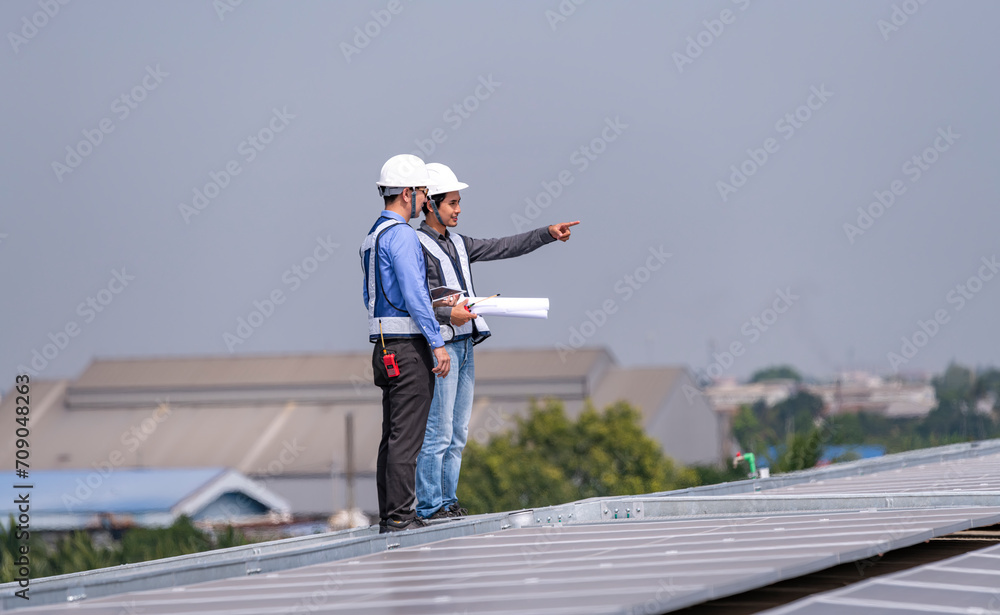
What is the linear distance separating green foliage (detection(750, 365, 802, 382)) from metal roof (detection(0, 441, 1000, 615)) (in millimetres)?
112506

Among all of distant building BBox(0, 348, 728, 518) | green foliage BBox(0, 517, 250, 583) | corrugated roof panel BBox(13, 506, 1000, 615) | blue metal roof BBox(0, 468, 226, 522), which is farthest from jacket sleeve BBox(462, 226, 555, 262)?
distant building BBox(0, 348, 728, 518)

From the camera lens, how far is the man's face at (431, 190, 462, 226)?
6406 millimetres

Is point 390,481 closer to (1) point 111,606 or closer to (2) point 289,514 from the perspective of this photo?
(1) point 111,606

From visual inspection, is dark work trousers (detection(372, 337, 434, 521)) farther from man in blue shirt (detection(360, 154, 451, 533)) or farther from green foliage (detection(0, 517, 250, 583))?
green foliage (detection(0, 517, 250, 583))

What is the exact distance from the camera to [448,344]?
20.4 ft

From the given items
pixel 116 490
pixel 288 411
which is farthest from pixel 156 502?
pixel 288 411

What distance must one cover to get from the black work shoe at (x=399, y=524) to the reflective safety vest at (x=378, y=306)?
903mm

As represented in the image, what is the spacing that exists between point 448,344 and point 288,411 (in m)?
75.7

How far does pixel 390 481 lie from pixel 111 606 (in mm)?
2132

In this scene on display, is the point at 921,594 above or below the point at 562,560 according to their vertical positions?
below

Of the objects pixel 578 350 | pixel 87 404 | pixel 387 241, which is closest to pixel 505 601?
pixel 387 241

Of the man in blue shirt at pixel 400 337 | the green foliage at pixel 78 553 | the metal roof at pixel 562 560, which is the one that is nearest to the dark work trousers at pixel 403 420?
the man in blue shirt at pixel 400 337

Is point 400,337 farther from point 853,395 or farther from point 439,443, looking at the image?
point 853,395

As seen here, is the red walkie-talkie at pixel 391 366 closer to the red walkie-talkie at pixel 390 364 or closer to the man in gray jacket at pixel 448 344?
the red walkie-talkie at pixel 390 364
